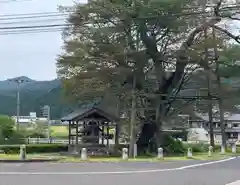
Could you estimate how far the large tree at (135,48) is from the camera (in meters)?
35.0

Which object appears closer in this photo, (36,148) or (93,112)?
(93,112)

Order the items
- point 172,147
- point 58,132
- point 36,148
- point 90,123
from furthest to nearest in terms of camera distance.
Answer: point 58,132, point 172,147, point 36,148, point 90,123

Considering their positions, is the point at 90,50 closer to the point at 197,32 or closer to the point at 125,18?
the point at 125,18

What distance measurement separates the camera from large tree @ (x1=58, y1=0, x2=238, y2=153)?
115ft

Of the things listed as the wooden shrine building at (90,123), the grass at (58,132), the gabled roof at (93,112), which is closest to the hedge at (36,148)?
the wooden shrine building at (90,123)

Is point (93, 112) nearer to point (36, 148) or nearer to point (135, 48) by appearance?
point (135, 48)

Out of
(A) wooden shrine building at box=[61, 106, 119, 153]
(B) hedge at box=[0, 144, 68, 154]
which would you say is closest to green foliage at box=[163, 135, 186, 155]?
(A) wooden shrine building at box=[61, 106, 119, 153]

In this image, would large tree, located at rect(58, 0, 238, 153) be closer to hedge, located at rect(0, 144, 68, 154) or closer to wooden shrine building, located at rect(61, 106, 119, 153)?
wooden shrine building, located at rect(61, 106, 119, 153)

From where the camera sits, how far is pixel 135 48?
36.5 metres

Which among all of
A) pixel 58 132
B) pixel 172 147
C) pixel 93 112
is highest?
pixel 93 112

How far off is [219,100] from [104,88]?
12015 millimetres

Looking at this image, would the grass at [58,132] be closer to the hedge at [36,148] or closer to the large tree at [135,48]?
the hedge at [36,148]

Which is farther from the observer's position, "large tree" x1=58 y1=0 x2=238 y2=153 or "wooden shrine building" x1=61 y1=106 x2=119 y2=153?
"wooden shrine building" x1=61 y1=106 x2=119 y2=153

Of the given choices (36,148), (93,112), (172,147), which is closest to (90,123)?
(93,112)
